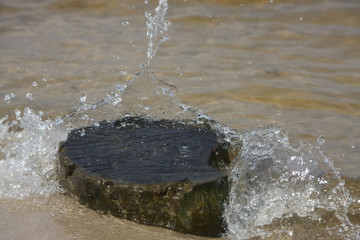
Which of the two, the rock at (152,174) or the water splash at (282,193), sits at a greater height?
the rock at (152,174)

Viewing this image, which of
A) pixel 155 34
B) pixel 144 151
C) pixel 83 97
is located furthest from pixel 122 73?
pixel 144 151

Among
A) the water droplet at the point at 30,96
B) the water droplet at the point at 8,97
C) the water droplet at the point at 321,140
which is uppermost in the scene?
the water droplet at the point at 321,140

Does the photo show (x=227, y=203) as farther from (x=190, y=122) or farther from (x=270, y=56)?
(x=270, y=56)

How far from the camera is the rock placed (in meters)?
3.48

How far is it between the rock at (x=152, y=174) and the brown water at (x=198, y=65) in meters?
0.09

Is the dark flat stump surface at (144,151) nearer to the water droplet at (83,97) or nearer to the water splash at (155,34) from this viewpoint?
the water droplet at (83,97)

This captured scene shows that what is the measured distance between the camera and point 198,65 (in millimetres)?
6926

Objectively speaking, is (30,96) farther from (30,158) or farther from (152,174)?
(152,174)

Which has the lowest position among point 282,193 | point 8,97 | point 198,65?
point 8,97

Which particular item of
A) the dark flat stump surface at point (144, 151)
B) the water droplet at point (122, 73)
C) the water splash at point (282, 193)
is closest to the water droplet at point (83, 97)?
the water droplet at point (122, 73)

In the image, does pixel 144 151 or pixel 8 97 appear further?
pixel 8 97

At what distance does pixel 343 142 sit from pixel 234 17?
3611 mm

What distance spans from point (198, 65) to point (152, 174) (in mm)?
3436

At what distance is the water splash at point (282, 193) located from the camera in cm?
371
